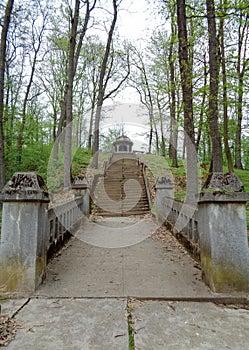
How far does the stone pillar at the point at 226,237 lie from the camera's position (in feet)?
9.70

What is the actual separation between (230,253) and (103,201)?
345 inches

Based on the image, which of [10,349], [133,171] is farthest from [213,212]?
[133,171]

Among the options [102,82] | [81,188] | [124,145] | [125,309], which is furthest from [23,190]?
[124,145]

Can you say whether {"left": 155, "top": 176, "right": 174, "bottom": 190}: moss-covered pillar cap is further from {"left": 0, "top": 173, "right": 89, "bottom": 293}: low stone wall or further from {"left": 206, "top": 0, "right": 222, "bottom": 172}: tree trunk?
{"left": 0, "top": 173, "right": 89, "bottom": 293}: low stone wall

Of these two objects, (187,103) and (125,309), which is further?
(187,103)

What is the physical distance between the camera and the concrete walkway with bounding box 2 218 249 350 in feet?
6.59

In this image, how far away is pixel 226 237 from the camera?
3.02 m

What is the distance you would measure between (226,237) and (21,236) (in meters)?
2.72

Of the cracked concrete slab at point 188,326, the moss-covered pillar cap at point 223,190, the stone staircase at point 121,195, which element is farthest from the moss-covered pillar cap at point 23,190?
the stone staircase at point 121,195

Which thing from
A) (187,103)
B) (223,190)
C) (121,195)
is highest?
(187,103)

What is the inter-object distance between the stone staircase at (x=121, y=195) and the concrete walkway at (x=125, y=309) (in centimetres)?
594

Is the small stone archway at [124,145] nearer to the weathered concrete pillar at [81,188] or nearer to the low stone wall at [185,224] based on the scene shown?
the weathered concrete pillar at [81,188]

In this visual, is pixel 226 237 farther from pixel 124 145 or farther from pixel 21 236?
pixel 124 145

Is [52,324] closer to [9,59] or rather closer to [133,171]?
[133,171]
